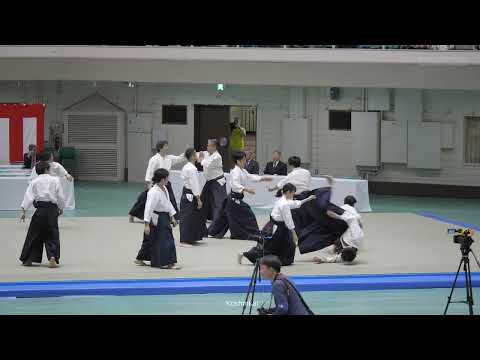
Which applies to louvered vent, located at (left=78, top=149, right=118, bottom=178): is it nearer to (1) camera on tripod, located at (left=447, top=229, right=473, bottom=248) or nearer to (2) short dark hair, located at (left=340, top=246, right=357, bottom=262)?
(2) short dark hair, located at (left=340, top=246, right=357, bottom=262)

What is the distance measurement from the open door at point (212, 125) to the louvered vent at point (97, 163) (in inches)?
91.8

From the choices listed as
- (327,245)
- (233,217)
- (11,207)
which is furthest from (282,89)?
(327,245)

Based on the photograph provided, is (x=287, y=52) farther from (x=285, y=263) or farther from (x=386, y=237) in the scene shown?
(x=285, y=263)

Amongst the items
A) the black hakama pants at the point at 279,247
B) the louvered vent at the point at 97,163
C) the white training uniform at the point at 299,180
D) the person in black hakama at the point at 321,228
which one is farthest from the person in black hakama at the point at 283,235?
the louvered vent at the point at 97,163

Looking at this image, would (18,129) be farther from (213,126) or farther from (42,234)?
(42,234)

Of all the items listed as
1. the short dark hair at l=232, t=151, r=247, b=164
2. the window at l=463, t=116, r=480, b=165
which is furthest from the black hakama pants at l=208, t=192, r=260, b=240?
the window at l=463, t=116, r=480, b=165

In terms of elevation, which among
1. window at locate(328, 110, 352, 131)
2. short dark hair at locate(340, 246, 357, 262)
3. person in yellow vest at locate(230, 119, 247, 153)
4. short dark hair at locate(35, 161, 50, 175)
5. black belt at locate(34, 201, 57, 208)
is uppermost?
window at locate(328, 110, 352, 131)

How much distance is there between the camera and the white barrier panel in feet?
65.9

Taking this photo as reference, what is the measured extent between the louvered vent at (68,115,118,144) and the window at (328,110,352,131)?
5.83 metres

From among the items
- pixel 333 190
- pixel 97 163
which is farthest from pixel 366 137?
pixel 97 163

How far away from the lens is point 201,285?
1248 centimetres

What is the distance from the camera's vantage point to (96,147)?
26469 millimetres

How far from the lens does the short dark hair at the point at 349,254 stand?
14.0 metres

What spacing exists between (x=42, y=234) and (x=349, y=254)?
4317 mm
